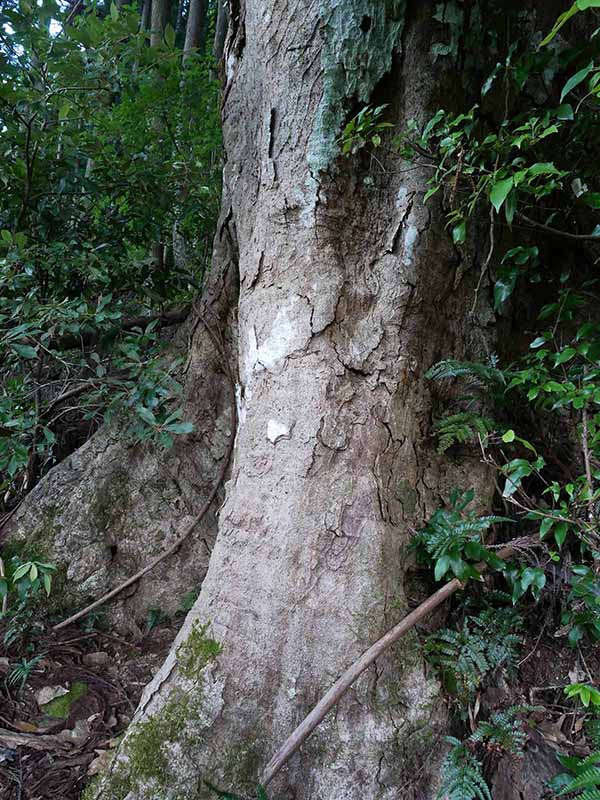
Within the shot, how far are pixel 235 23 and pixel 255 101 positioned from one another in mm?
455

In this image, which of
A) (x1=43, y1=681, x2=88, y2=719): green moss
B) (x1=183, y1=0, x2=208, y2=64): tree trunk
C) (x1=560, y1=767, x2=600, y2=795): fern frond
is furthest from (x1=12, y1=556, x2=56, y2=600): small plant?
(x1=183, y1=0, x2=208, y2=64): tree trunk

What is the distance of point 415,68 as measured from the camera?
202cm

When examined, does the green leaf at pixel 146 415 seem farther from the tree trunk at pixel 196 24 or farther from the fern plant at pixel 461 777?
the tree trunk at pixel 196 24

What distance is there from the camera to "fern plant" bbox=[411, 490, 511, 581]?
5.57 feet

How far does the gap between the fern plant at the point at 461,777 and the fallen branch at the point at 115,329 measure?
246cm

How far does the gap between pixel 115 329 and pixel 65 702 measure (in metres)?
1.88

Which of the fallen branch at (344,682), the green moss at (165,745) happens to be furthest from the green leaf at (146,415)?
the fallen branch at (344,682)

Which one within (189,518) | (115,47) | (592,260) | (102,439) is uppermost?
(115,47)

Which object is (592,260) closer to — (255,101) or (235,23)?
(255,101)

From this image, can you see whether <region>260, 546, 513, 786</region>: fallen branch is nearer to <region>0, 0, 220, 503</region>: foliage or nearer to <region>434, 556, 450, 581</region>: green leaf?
<region>434, 556, 450, 581</region>: green leaf

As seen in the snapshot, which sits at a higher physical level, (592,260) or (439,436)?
(592,260)

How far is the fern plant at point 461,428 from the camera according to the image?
199cm

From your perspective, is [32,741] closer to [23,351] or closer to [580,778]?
[23,351]

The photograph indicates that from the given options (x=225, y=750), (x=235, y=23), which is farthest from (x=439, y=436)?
(x=235, y=23)
